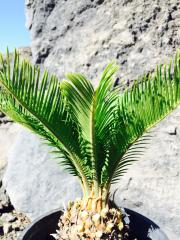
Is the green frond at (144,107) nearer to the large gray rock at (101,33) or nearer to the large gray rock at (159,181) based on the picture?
the large gray rock at (159,181)

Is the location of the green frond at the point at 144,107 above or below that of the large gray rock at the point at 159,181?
above

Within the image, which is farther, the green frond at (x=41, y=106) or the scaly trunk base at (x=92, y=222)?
the scaly trunk base at (x=92, y=222)

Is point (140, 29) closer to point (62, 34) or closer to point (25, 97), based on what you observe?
point (62, 34)

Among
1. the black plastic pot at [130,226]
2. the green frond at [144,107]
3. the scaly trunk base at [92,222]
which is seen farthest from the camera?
the black plastic pot at [130,226]

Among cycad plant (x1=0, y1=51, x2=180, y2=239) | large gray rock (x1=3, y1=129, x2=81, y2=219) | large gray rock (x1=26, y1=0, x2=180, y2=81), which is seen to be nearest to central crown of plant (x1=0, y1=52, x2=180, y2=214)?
cycad plant (x1=0, y1=51, x2=180, y2=239)

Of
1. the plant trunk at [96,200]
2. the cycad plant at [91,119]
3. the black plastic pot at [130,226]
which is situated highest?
the cycad plant at [91,119]

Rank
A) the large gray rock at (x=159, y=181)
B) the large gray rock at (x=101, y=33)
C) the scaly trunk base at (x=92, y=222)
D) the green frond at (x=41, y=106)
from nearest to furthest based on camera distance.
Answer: the green frond at (x=41, y=106), the scaly trunk base at (x=92, y=222), the large gray rock at (x=159, y=181), the large gray rock at (x=101, y=33)

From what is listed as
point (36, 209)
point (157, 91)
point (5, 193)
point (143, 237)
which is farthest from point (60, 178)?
point (157, 91)

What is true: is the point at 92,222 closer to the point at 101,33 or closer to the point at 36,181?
the point at 36,181

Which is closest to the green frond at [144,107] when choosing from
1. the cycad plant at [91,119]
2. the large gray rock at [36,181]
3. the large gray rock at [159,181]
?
the cycad plant at [91,119]
